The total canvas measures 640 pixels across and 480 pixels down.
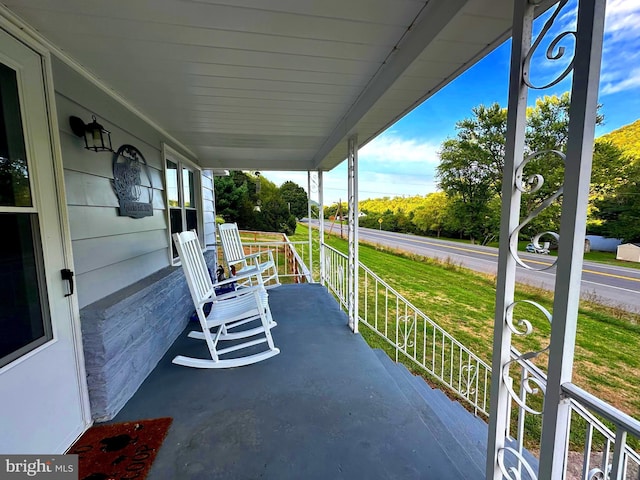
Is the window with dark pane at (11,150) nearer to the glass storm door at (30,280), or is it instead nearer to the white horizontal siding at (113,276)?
the glass storm door at (30,280)

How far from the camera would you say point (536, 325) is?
556cm

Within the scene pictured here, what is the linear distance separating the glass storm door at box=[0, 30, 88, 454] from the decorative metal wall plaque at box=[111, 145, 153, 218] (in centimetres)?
64

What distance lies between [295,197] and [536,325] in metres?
13.0

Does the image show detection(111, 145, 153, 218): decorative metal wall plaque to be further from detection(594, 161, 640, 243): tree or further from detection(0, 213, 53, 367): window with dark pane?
detection(594, 161, 640, 243): tree

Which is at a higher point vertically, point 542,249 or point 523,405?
point 542,249

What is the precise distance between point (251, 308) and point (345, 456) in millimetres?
1270

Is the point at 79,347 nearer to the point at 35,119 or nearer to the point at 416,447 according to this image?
the point at 35,119

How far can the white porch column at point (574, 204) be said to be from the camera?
686 mm

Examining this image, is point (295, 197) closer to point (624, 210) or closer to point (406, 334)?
point (406, 334)

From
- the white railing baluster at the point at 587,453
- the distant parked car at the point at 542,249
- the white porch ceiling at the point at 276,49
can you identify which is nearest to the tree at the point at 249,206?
the white porch ceiling at the point at 276,49

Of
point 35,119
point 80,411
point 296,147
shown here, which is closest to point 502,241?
point 35,119

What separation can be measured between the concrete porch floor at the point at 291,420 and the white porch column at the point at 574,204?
2.91 feet

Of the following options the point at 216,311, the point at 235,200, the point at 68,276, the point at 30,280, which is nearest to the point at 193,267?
the point at 216,311

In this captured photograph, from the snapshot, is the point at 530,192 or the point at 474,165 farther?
the point at 474,165
